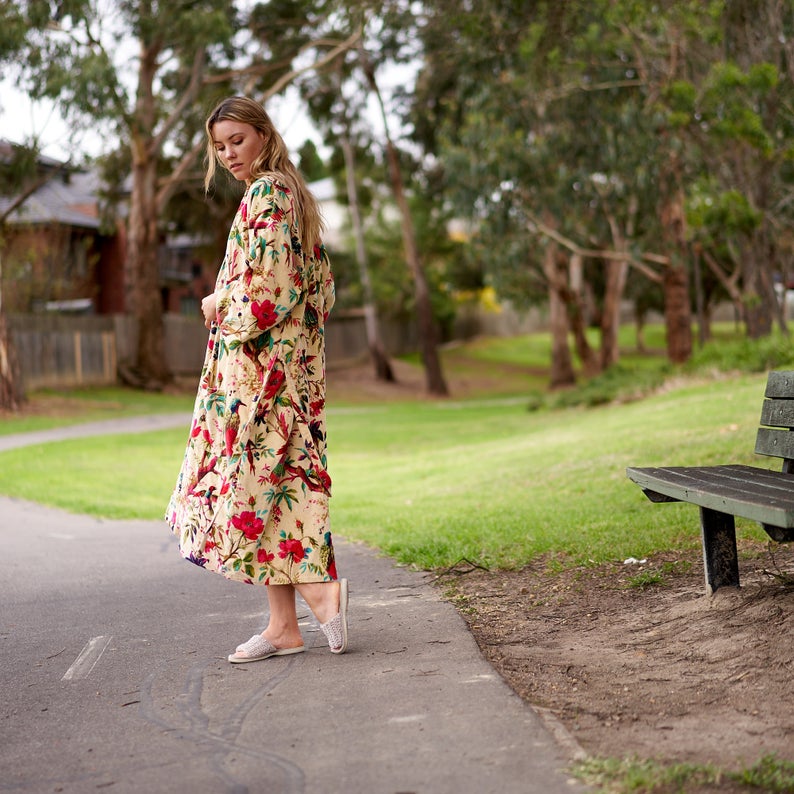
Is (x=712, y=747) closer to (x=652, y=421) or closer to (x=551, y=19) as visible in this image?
(x=652, y=421)

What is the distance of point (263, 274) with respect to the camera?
3971 mm

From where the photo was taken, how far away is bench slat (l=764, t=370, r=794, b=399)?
4.88 metres

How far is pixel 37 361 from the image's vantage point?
28.5 m

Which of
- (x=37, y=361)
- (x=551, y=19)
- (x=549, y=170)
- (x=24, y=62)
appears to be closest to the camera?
(x=551, y=19)

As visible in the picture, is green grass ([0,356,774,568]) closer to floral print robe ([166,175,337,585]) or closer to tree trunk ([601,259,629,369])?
floral print robe ([166,175,337,585])

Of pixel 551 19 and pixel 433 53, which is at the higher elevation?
pixel 433 53

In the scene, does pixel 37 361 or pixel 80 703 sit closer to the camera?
pixel 80 703

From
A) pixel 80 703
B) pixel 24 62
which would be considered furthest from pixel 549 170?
pixel 80 703

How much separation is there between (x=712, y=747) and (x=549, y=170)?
78.8 feet

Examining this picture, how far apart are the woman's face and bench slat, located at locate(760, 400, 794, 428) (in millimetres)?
2563

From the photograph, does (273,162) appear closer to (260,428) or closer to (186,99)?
(260,428)

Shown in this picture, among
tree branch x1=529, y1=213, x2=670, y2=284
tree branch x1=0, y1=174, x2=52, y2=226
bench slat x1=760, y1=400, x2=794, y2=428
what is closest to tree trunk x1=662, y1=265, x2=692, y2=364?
tree branch x1=529, y1=213, x2=670, y2=284

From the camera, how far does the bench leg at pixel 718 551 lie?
4.55 metres

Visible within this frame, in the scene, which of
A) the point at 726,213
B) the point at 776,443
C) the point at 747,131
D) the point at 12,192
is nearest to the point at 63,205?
the point at 12,192
